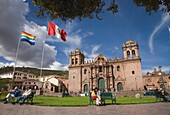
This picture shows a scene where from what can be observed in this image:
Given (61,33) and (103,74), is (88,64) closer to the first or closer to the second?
(103,74)

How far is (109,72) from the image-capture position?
41.3m

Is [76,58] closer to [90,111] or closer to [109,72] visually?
[109,72]

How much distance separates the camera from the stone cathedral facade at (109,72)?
37656 millimetres

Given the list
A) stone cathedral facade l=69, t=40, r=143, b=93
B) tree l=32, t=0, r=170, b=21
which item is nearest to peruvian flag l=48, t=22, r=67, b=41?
tree l=32, t=0, r=170, b=21

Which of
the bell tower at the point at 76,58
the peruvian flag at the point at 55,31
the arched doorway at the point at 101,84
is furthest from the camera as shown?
the bell tower at the point at 76,58

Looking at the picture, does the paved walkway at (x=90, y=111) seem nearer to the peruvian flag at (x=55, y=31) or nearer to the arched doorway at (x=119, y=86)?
the peruvian flag at (x=55, y=31)

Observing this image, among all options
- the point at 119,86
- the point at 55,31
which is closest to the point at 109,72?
the point at 119,86

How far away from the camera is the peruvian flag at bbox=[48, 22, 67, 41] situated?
69.7 ft

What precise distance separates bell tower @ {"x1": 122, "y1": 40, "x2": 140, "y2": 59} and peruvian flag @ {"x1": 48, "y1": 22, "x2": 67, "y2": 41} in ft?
76.3

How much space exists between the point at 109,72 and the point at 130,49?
30.2ft

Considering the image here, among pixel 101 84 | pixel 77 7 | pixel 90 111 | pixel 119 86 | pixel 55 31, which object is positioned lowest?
pixel 90 111

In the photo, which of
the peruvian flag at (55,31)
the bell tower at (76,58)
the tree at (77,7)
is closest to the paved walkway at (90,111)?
the tree at (77,7)

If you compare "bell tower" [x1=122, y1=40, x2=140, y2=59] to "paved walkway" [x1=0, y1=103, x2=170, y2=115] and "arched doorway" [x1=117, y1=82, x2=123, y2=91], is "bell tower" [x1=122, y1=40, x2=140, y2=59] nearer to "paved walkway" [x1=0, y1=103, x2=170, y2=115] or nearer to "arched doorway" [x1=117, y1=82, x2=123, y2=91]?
"arched doorway" [x1=117, y1=82, x2=123, y2=91]

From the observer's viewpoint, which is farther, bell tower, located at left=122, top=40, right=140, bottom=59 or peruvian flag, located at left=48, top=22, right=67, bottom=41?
bell tower, located at left=122, top=40, right=140, bottom=59
